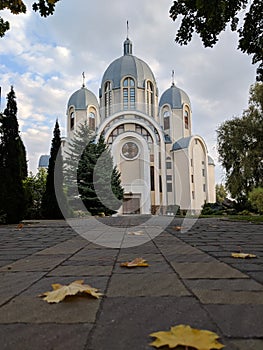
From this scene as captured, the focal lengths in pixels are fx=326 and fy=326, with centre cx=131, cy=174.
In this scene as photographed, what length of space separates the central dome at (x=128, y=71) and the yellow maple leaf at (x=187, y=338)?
113 feet

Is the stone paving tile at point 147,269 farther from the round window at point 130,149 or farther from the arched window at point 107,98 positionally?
the arched window at point 107,98

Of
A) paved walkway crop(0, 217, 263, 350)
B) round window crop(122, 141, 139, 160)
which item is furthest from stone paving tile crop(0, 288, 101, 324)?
round window crop(122, 141, 139, 160)

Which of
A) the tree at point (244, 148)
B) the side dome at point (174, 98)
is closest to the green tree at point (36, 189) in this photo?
the tree at point (244, 148)

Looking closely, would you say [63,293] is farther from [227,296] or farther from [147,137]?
[147,137]

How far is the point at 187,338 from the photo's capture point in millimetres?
963

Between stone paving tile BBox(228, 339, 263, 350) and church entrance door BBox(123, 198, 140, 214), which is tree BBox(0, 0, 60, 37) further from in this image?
church entrance door BBox(123, 198, 140, 214)

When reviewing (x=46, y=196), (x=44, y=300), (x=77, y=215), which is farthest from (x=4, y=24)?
(x=77, y=215)

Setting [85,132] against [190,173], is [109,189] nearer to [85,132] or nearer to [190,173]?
[85,132]

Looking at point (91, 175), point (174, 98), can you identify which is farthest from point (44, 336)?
point (174, 98)

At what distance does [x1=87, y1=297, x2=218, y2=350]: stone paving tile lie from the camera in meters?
0.98

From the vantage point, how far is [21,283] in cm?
185

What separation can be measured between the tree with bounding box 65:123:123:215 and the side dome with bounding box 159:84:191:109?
1407 cm

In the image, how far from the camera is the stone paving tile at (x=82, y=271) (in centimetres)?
211

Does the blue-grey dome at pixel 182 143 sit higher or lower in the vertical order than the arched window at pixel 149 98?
lower
